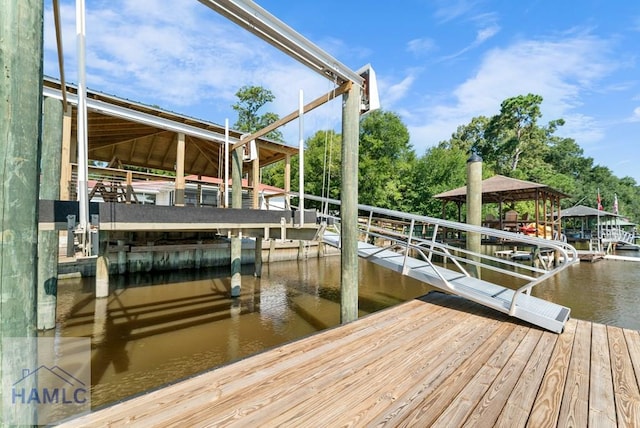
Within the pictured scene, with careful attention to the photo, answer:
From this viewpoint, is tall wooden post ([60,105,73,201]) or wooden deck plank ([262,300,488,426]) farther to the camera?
tall wooden post ([60,105,73,201])

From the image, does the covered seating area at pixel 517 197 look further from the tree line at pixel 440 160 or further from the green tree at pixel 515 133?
the green tree at pixel 515 133

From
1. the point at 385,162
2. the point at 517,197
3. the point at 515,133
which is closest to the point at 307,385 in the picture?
the point at 517,197

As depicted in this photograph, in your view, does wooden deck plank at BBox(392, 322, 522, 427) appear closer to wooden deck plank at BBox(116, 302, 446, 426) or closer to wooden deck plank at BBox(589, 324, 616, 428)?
wooden deck plank at BBox(116, 302, 446, 426)

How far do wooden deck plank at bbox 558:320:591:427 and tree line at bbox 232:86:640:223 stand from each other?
12.7m

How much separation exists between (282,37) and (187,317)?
5.91 meters

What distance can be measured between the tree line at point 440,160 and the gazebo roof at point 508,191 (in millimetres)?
5601

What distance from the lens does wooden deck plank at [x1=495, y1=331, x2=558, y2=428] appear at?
1894 millimetres

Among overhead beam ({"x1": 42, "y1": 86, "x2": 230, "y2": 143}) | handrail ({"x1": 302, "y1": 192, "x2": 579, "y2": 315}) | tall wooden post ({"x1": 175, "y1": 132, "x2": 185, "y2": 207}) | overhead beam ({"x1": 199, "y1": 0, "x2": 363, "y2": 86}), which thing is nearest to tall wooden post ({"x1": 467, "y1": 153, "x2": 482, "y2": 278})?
handrail ({"x1": 302, "y1": 192, "x2": 579, "y2": 315})

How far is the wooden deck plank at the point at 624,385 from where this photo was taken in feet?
6.44

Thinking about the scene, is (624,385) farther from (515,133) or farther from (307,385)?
(515,133)

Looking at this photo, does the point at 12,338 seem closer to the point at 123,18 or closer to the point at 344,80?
the point at 344,80

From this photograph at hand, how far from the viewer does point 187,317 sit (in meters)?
6.64

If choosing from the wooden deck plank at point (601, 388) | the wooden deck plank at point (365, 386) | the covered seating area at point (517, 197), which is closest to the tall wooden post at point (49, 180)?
the wooden deck plank at point (365, 386)

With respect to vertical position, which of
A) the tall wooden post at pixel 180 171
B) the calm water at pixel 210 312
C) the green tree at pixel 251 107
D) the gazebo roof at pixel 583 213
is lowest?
the calm water at pixel 210 312
